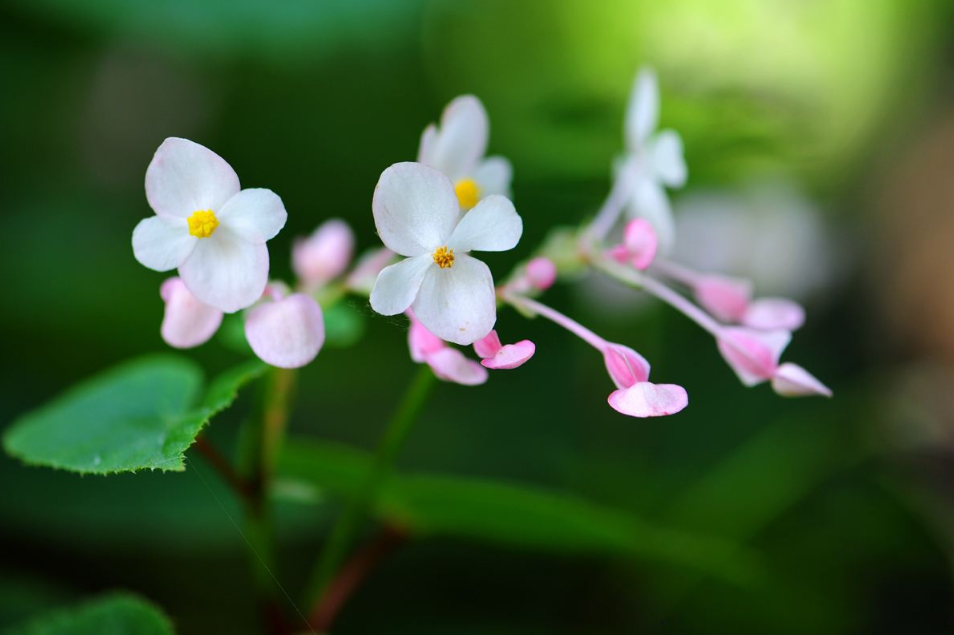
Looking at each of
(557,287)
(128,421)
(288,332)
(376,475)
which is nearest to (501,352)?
(288,332)

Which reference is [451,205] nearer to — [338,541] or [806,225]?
[338,541]

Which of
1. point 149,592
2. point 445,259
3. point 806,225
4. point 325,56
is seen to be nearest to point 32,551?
point 149,592

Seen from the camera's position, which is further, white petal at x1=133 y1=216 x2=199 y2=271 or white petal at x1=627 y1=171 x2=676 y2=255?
white petal at x1=627 y1=171 x2=676 y2=255

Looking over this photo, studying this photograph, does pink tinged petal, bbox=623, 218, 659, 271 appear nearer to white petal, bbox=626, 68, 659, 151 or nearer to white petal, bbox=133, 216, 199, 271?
white petal, bbox=626, 68, 659, 151

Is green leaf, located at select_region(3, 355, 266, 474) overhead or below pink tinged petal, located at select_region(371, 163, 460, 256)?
below

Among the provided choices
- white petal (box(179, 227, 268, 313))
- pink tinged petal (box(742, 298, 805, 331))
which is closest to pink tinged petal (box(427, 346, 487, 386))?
white petal (box(179, 227, 268, 313))

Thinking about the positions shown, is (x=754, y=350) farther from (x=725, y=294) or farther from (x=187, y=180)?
(x=187, y=180)

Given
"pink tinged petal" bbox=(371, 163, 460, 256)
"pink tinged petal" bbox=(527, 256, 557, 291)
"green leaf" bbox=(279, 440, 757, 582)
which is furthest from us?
"green leaf" bbox=(279, 440, 757, 582)
